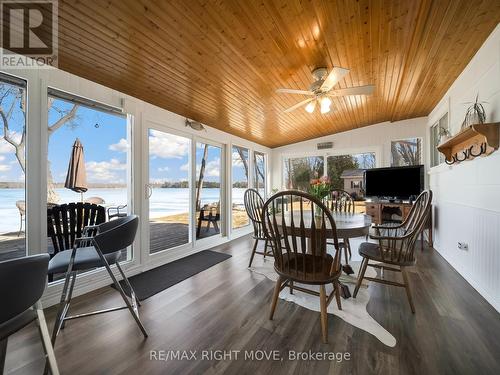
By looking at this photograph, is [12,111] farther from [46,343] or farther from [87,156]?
[46,343]

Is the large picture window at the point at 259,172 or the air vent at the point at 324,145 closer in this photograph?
the air vent at the point at 324,145

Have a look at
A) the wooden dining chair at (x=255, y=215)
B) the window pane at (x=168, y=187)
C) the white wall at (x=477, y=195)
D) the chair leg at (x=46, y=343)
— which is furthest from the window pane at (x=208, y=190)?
the white wall at (x=477, y=195)

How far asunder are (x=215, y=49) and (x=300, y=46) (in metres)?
0.81

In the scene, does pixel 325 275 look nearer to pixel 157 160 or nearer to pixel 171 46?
pixel 171 46

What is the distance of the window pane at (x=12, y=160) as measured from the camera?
192 cm

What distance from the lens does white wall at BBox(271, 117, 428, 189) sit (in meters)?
4.59

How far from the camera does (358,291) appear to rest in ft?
7.45

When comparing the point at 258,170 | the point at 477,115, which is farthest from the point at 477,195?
the point at 258,170

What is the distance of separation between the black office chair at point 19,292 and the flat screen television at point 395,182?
4.92m

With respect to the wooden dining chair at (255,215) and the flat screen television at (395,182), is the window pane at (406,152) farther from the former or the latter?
the wooden dining chair at (255,215)

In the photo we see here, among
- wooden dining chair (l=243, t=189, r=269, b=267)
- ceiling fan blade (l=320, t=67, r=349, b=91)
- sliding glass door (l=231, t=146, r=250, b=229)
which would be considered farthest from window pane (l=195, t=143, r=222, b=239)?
ceiling fan blade (l=320, t=67, r=349, b=91)

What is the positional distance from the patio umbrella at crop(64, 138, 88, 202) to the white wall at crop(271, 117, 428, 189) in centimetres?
469

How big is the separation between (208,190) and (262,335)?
2.86m

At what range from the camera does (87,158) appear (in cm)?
258
